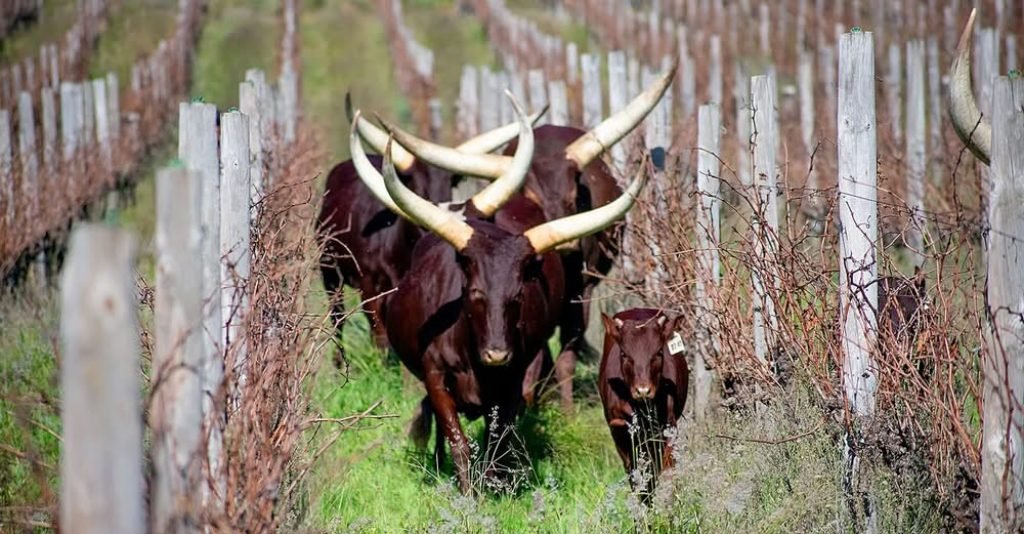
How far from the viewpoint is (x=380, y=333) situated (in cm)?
926

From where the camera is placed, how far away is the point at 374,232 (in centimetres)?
983

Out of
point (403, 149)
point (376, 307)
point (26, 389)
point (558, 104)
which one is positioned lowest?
point (26, 389)

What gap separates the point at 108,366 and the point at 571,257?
657cm

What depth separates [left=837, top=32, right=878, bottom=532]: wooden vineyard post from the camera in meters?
5.40

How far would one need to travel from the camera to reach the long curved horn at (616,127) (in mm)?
9328

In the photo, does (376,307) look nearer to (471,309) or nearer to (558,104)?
(471,309)

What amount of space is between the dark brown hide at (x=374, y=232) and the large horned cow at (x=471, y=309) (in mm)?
1756

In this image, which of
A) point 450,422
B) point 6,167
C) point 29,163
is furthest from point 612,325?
point 29,163

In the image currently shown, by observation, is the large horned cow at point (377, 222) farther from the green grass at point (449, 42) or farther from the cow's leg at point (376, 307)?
the green grass at point (449, 42)

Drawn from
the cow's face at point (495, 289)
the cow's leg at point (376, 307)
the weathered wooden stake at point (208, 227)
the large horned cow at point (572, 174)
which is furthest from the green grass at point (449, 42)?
the weathered wooden stake at point (208, 227)

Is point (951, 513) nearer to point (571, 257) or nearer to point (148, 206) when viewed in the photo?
point (571, 257)

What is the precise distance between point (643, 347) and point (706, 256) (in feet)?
3.95

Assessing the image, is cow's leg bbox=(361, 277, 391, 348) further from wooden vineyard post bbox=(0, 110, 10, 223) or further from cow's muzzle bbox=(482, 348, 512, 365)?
wooden vineyard post bbox=(0, 110, 10, 223)

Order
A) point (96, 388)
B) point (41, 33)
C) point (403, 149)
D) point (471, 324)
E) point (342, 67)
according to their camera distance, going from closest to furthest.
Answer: point (96, 388) < point (471, 324) < point (403, 149) < point (342, 67) < point (41, 33)
